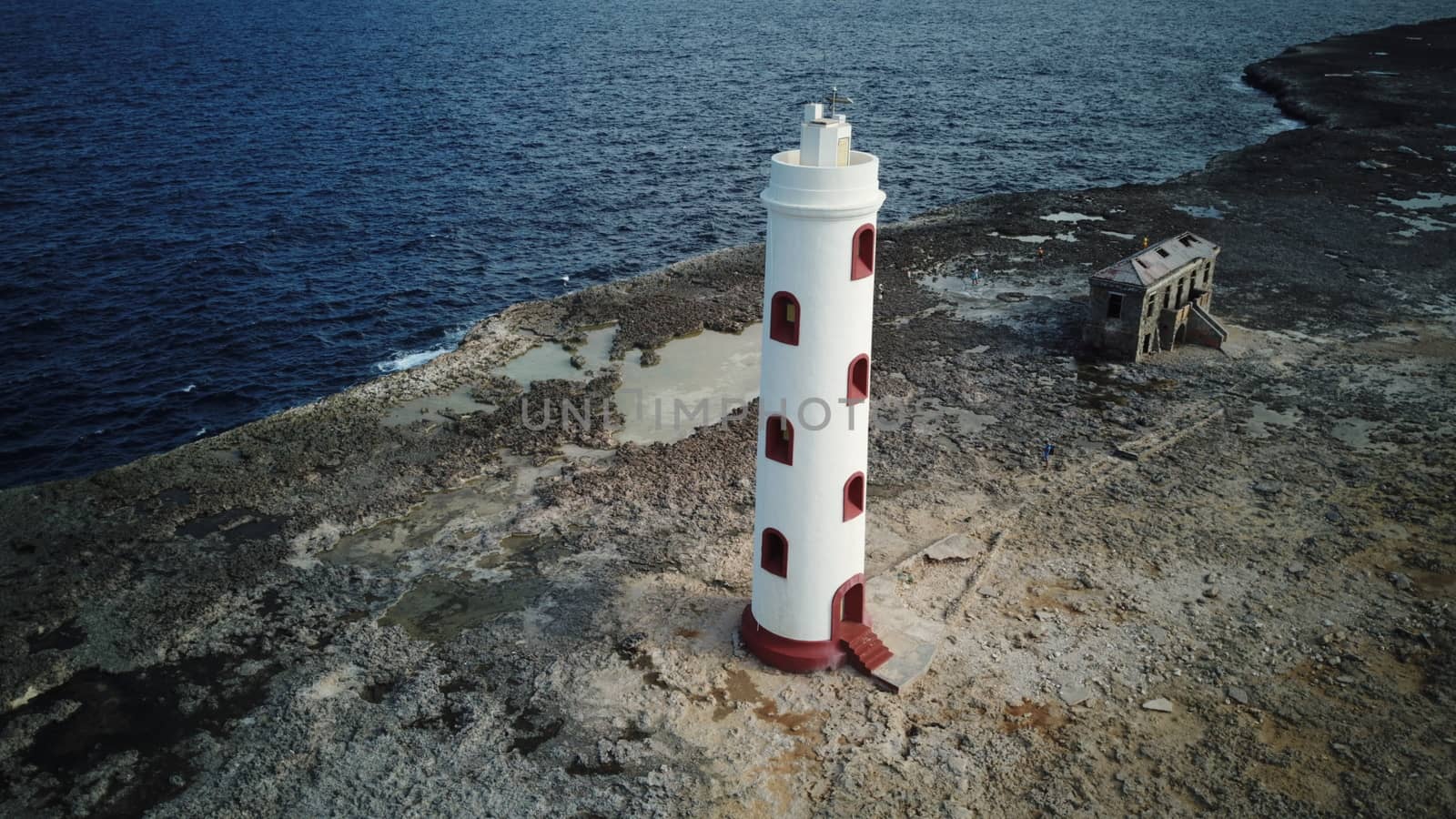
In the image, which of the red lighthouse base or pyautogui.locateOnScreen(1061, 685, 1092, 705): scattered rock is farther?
the red lighthouse base

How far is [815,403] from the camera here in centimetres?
2475

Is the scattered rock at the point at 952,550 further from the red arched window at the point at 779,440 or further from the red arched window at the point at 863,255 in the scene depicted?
the red arched window at the point at 863,255

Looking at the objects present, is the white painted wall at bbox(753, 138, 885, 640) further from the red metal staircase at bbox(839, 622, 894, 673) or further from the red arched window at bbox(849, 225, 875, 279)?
the red metal staircase at bbox(839, 622, 894, 673)

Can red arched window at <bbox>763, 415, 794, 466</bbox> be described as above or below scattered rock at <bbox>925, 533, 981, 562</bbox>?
above

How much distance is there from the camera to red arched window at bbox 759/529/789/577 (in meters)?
26.7

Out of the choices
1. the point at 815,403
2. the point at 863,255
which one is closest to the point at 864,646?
the point at 815,403

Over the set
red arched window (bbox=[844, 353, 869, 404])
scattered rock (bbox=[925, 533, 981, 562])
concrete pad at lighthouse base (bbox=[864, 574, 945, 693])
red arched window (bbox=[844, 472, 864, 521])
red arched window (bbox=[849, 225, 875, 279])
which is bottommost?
concrete pad at lighthouse base (bbox=[864, 574, 945, 693])

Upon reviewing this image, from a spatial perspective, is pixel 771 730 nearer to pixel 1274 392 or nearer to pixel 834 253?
pixel 834 253

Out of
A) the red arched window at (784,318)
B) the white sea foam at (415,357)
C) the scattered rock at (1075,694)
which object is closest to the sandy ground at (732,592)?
the scattered rock at (1075,694)

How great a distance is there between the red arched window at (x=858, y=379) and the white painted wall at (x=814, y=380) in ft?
0.66

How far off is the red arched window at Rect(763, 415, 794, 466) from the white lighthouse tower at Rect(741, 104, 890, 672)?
0.03 metres

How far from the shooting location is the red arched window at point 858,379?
2498cm

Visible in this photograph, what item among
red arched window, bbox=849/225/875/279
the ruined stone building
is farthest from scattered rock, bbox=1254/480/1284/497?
red arched window, bbox=849/225/875/279

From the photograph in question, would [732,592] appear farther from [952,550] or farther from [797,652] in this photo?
[952,550]
